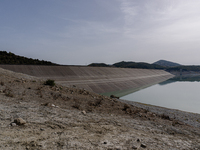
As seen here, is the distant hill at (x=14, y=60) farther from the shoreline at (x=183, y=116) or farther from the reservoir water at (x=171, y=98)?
the shoreline at (x=183, y=116)

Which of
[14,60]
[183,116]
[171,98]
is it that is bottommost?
[171,98]

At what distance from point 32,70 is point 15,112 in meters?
31.1

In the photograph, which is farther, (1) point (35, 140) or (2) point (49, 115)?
(2) point (49, 115)

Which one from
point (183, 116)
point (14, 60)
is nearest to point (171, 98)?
point (183, 116)

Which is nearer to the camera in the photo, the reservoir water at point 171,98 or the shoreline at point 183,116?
the shoreline at point 183,116

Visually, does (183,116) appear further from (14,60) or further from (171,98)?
(14,60)

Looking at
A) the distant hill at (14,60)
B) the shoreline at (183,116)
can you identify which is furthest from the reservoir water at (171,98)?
the distant hill at (14,60)

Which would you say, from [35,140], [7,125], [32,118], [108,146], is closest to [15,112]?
[32,118]

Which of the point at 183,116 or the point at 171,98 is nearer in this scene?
the point at 183,116

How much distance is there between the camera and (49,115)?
6375mm

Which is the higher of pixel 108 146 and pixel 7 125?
pixel 7 125

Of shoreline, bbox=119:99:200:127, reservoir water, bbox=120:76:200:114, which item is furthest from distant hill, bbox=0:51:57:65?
shoreline, bbox=119:99:200:127

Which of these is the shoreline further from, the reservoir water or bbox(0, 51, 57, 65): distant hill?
bbox(0, 51, 57, 65): distant hill

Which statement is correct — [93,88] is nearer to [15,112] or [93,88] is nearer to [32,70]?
[32,70]
